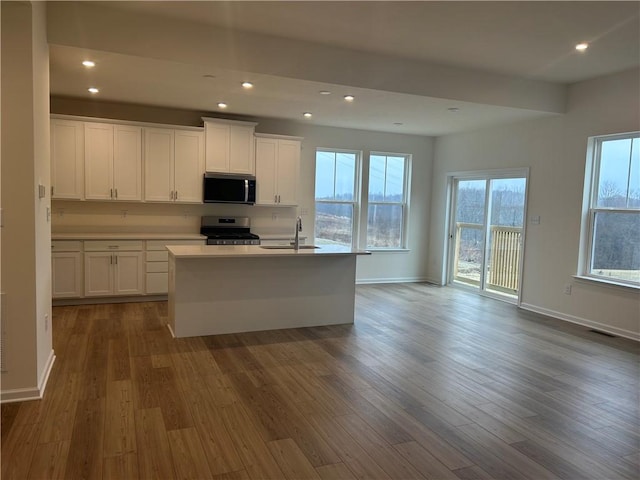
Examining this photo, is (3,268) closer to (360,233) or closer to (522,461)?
(522,461)

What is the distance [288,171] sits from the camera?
266 inches

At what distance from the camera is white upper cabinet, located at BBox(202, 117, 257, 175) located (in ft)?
20.4

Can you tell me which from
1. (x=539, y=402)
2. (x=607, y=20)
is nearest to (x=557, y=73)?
(x=607, y=20)

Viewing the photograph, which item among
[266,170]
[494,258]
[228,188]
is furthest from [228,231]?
[494,258]

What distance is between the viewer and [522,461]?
8.01ft

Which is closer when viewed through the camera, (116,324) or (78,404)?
(78,404)

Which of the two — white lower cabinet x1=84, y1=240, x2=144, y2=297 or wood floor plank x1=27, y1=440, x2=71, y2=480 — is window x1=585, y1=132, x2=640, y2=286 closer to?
wood floor plank x1=27, y1=440, x2=71, y2=480

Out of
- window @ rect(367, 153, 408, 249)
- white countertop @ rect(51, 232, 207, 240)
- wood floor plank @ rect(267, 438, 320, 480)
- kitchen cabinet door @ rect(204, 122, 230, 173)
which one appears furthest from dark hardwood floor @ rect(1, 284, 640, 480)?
window @ rect(367, 153, 408, 249)

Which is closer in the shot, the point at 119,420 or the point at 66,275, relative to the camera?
the point at 119,420

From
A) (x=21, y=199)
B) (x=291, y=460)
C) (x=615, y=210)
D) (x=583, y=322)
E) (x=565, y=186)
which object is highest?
(x=565, y=186)

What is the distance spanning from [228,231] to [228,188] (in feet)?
2.29

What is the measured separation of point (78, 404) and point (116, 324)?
6.52 feet

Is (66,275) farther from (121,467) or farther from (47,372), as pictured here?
(121,467)

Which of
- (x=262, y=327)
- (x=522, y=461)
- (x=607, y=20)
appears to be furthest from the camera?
(x=262, y=327)
